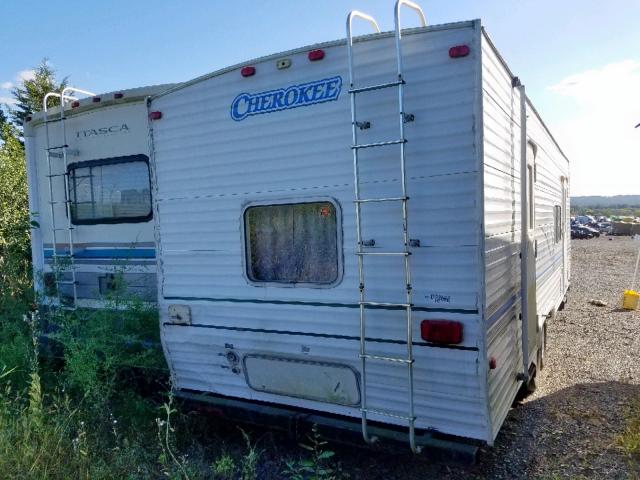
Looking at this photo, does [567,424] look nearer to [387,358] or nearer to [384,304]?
[387,358]

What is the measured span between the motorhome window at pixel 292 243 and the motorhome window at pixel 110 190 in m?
1.80

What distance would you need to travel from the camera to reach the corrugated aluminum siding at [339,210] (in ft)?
10.4

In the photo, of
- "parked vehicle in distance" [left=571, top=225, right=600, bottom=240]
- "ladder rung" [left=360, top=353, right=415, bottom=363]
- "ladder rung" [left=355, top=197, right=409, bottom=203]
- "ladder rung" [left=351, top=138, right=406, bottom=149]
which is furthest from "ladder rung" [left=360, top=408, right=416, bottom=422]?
"parked vehicle in distance" [left=571, top=225, right=600, bottom=240]

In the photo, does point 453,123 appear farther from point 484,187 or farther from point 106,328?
point 106,328

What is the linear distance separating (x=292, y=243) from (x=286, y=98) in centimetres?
102

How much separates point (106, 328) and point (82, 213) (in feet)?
5.39

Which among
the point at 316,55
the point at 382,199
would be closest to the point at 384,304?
the point at 382,199

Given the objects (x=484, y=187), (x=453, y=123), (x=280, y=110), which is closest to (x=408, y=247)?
(x=484, y=187)

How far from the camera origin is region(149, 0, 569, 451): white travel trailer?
10.5ft

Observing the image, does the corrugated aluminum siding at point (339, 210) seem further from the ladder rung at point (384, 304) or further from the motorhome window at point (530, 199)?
the motorhome window at point (530, 199)

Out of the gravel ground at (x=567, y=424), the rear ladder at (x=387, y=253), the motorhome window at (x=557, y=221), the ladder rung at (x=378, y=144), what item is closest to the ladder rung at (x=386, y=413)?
the rear ladder at (x=387, y=253)

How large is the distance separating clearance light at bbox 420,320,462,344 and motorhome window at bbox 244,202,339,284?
Answer: 2.33ft

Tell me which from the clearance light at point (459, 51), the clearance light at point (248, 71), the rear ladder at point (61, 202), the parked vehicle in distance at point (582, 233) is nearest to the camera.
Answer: the clearance light at point (459, 51)

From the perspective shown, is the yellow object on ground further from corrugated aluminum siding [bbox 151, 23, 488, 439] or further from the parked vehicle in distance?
the parked vehicle in distance
